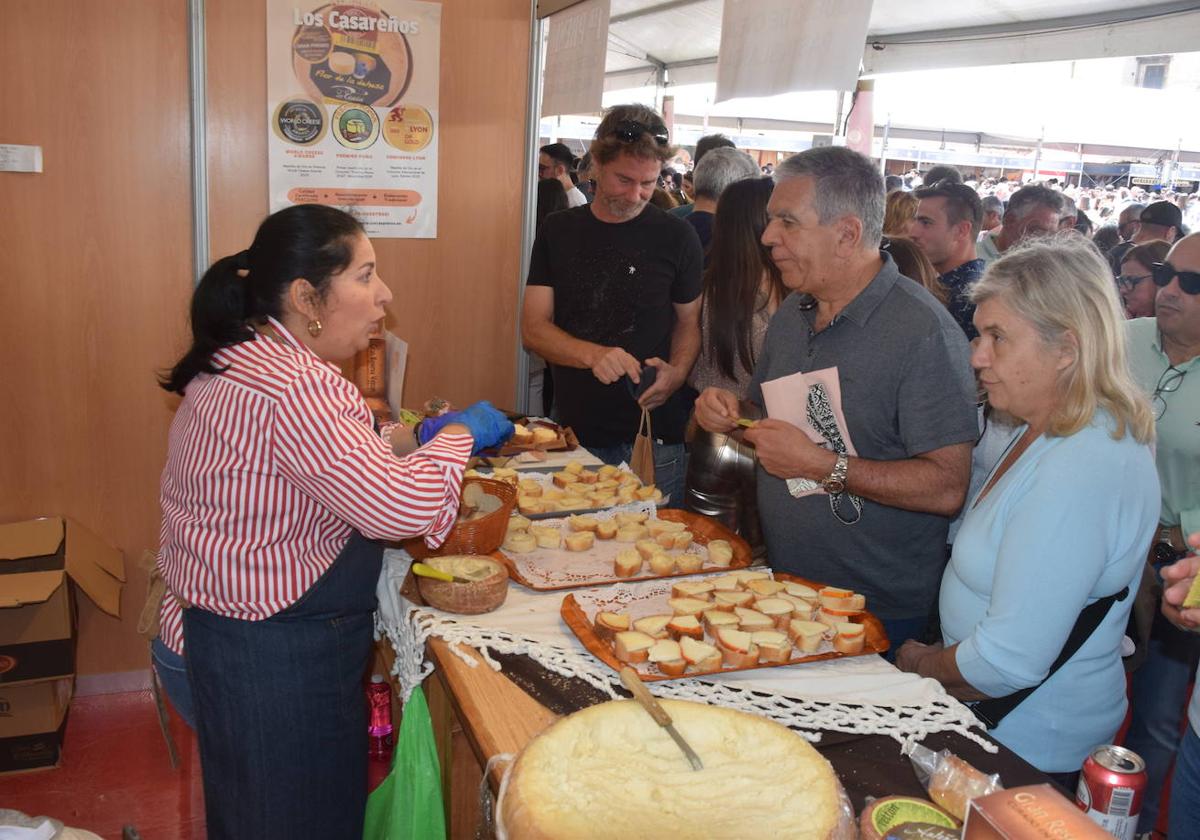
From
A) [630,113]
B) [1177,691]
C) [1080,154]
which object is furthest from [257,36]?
[1080,154]

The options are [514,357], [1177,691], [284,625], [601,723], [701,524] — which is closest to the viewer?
[601,723]

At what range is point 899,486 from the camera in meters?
2.07

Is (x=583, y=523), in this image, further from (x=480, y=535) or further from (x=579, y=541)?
(x=480, y=535)

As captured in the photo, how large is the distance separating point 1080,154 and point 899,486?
12.9 m

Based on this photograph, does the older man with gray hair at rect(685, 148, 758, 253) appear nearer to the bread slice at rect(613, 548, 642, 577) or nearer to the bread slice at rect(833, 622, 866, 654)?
the bread slice at rect(613, 548, 642, 577)

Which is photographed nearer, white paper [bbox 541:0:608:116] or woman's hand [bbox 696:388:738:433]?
woman's hand [bbox 696:388:738:433]

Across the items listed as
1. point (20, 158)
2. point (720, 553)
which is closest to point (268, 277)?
point (720, 553)

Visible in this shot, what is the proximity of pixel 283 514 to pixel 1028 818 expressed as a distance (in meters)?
1.42

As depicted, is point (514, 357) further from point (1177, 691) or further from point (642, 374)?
point (1177, 691)

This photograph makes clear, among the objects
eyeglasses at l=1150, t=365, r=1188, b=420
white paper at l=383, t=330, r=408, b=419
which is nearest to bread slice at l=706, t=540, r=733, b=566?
white paper at l=383, t=330, r=408, b=419

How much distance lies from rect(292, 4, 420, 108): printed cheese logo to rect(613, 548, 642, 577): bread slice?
231 centimetres

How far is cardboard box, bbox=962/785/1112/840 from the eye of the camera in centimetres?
81

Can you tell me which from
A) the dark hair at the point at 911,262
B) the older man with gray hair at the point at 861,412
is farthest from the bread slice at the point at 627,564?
the dark hair at the point at 911,262

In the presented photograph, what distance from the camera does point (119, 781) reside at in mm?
3109
